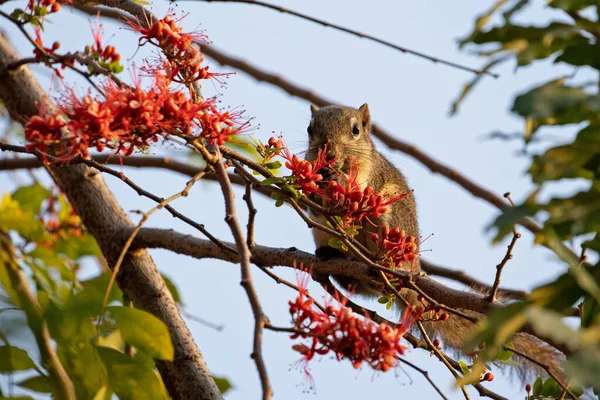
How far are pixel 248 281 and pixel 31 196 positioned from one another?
2398mm

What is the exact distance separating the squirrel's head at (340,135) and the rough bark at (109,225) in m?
1.45

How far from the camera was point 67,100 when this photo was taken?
2.43 metres

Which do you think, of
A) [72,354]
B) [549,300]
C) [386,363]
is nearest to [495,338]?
[549,300]

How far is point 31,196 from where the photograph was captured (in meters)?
3.88

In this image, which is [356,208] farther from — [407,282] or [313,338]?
[313,338]

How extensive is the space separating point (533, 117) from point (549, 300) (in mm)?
303

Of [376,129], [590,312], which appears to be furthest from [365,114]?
[590,312]

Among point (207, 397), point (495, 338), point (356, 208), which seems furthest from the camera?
point (207, 397)

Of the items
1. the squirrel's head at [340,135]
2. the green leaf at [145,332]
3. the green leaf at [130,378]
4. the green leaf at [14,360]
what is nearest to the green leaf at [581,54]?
the green leaf at [145,332]

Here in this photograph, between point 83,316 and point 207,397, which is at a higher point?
point 207,397

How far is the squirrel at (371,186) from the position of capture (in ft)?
14.4

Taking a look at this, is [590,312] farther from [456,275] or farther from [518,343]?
[456,275]

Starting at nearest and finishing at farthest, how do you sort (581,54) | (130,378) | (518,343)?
1. (581,54)
2. (130,378)
3. (518,343)

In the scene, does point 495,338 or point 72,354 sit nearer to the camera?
point 495,338
